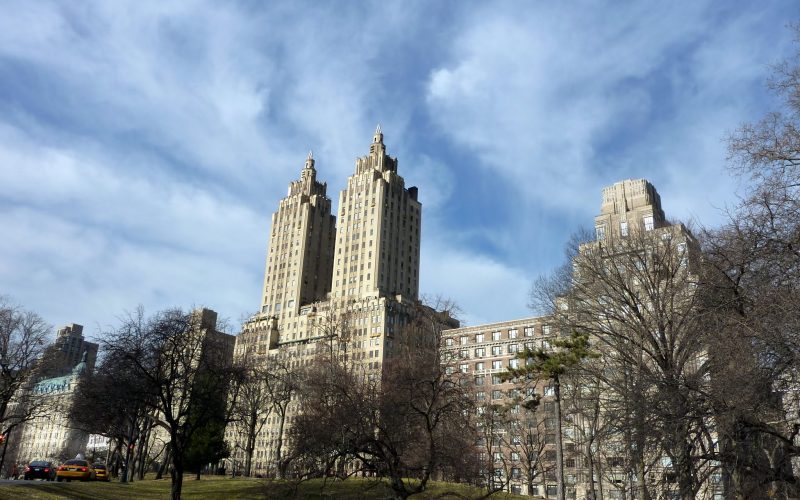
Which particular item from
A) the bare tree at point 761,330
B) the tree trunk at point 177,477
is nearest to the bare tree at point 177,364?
the tree trunk at point 177,477

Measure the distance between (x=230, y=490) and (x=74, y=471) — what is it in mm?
11879

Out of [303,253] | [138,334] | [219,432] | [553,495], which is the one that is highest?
[303,253]

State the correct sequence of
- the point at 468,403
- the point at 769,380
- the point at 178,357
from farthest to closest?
the point at 178,357 < the point at 468,403 < the point at 769,380

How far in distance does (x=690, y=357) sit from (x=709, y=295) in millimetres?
10600

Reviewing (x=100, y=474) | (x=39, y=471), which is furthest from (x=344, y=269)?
(x=39, y=471)

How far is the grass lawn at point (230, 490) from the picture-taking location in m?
33.6

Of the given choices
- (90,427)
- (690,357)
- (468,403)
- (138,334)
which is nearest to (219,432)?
(90,427)

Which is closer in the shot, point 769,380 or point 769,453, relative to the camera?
point 769,380

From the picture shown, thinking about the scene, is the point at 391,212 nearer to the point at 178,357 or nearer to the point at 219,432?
Result: the point at 219,432

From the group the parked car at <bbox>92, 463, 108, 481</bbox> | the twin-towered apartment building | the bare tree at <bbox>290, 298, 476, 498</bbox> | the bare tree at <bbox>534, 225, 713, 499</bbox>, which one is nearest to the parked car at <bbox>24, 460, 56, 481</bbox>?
the parked car at <bbox>92, 463, 108, 481</bbox>

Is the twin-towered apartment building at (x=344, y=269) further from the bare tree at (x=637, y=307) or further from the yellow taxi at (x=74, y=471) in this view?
the bare tree at (x=637, y=307)

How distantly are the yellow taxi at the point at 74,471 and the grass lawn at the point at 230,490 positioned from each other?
169 inches

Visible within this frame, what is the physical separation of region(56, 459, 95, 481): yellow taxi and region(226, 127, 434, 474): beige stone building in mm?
74613

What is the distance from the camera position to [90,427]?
208ft
